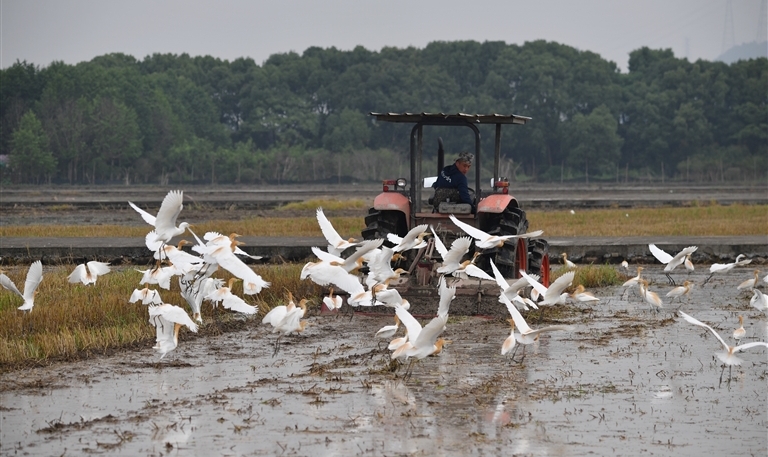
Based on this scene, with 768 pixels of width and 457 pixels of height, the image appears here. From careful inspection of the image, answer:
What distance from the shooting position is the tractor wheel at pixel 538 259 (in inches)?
532

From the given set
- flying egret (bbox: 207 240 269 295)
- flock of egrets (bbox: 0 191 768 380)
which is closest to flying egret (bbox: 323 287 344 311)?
flock of egrets (bbox: 0 191 768 380)

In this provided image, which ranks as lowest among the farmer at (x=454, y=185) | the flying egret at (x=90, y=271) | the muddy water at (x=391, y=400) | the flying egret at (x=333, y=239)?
the muddy water at (x=391, y=400)

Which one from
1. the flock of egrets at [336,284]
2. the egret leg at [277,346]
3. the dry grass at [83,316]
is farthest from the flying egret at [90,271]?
the egret leg at [277,346]

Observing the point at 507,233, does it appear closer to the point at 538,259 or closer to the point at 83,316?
the point at 538,259

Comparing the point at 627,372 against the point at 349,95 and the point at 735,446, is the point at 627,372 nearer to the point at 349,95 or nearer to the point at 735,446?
the point at 735,446

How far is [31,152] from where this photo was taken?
7888 centimetres

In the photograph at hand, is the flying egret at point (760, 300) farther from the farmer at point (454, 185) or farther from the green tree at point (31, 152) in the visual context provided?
the green tree at point (31, 152)

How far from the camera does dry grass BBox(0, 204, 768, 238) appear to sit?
2423cm

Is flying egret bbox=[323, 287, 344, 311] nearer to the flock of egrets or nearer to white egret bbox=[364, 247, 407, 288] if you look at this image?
the flock of egrets

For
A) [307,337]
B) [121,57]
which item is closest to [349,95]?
[121,57]

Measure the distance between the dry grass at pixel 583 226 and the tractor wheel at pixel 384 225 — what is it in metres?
10.3

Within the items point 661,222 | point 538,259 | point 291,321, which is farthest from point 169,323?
point 661,222

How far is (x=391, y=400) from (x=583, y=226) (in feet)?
64.7

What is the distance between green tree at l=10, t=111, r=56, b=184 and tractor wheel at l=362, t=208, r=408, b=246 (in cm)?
6904
